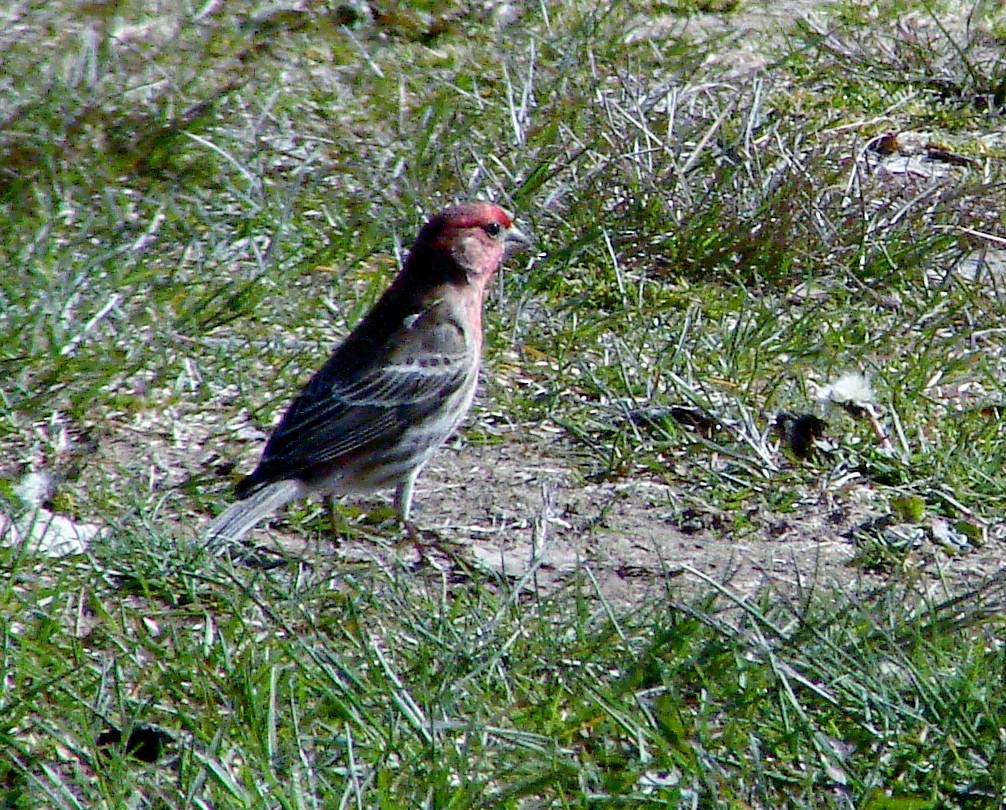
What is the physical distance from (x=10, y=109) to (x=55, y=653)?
10.2ft

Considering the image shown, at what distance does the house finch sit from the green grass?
0.22 m

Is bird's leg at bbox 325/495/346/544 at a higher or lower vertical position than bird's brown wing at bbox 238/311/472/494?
lower

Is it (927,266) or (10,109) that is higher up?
(10,109)

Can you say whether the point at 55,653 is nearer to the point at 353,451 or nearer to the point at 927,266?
the point at 353,451

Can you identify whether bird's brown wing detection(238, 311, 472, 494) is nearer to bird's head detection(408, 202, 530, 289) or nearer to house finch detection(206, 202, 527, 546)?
house finch detection(206, 202, 527, 546)

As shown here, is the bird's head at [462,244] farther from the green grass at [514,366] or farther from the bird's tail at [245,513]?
the bird's tail at [245,513]

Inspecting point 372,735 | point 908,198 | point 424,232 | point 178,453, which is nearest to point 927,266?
point 908,198

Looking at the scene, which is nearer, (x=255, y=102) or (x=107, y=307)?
(x=107, y=307)

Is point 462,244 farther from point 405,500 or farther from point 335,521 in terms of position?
point 335,521

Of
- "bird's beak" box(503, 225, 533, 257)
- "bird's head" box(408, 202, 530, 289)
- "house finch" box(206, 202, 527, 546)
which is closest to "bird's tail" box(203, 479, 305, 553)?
"house finch" box(206, 202, 527, 546)

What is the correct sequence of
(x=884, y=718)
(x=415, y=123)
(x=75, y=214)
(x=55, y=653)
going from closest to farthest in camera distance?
(x=884, y=718) < (x=55, y=653) < (x=75, y=214) < (x=415, y=123)

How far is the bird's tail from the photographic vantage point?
4.29 metres

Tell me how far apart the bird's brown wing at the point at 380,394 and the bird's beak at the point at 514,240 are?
1.36ft

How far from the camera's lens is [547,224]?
20.1ft
